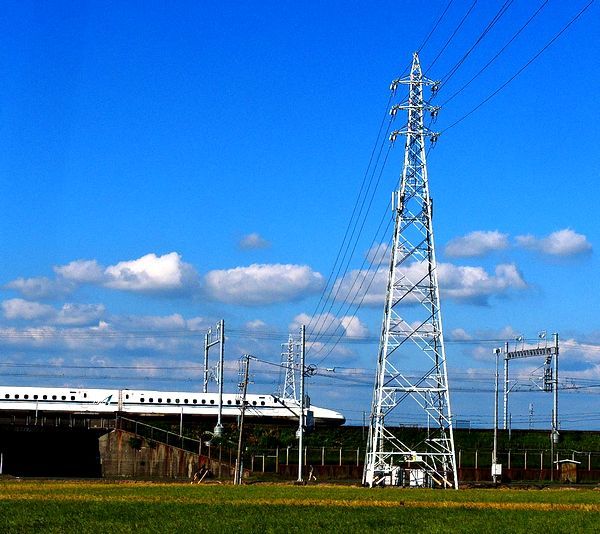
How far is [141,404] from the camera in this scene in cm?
11300

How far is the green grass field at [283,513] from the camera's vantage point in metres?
27.8

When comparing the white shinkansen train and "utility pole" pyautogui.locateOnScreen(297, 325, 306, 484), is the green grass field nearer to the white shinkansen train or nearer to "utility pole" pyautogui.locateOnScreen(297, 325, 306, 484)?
"utility pole" pyautogui.locateOnScreen(297, 325, 306, 484)

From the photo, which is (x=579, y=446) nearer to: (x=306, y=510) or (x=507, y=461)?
(x=507, y=461)

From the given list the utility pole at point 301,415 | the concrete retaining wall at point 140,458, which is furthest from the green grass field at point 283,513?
the concrete retaining wall at point 140,458

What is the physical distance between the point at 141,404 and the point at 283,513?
81810mm

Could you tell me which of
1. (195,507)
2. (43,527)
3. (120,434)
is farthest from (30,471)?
(43,527)

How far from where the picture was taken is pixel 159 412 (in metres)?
110

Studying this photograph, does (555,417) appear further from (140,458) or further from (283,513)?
(283,513)

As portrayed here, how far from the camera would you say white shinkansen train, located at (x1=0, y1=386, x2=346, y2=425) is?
110 metres

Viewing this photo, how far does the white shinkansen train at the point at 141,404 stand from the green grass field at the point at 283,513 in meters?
63.9

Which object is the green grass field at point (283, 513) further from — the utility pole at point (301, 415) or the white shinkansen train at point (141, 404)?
the white shinkansen train at point (141, 404)

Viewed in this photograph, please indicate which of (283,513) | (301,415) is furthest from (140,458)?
(283,513)

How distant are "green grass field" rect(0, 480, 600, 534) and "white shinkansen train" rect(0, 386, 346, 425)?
63.9 meters

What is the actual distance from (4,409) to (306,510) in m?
78.9
